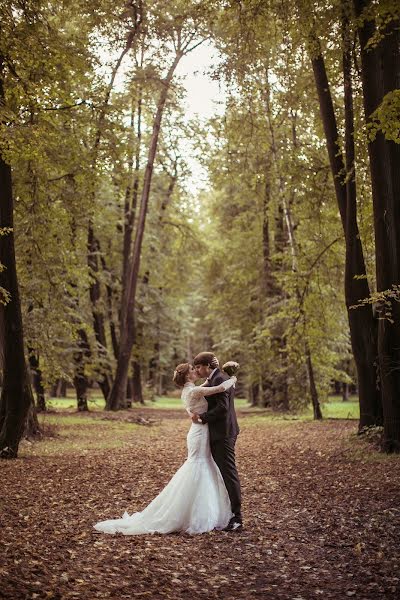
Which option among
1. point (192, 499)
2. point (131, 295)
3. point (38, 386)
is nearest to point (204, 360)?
point (192, 499)

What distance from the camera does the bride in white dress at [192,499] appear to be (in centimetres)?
736

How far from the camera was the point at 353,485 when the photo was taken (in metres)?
9.72

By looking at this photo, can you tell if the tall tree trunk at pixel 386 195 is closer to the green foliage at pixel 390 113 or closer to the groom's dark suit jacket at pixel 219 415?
the green foliage at pixel 390 113

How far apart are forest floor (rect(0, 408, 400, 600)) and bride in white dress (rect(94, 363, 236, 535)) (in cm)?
20

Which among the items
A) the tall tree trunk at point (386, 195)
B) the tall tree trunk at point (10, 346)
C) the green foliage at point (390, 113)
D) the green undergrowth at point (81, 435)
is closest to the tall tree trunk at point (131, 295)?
the green undergrowth at point (81, 435)

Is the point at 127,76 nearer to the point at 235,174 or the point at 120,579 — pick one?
the point at 235,174

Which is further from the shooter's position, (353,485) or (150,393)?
(150,393)

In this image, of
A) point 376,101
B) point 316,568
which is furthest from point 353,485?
point 376,101

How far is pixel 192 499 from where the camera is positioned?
746 cm

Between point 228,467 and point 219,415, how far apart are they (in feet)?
1.91

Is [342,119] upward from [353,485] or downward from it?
upward

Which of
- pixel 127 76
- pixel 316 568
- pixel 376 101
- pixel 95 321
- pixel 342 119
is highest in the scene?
pixel 127 76

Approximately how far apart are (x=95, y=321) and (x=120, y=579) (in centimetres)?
2307

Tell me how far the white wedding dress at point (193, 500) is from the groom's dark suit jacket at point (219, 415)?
100 millimetres
